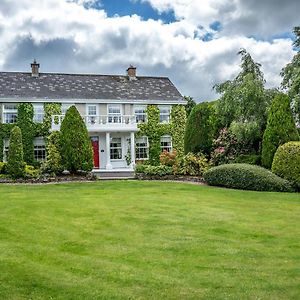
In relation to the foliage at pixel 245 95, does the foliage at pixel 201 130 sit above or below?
below

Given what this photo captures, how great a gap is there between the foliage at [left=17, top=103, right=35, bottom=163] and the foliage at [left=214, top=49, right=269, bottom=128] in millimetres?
15079

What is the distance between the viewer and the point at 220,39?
20.0 meters

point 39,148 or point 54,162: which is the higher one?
point 39,148

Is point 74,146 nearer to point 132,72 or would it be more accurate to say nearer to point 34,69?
point 34,69

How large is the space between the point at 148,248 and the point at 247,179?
40.0 feet

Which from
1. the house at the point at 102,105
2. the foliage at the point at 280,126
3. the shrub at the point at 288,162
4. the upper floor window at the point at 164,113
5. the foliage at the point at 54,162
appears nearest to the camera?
the shrub at the point at 288,162

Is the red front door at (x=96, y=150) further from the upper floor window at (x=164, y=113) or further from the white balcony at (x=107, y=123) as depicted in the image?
the upper floor window at (x=164, y=113)

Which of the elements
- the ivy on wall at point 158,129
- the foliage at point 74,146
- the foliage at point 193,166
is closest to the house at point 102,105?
the ivy on wall at point 158,129

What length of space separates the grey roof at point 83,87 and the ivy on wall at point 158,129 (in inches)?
45.4

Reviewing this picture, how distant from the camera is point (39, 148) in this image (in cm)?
3481

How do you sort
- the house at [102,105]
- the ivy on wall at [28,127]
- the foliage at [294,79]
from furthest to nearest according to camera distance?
the house at [102,105], the ivy on wall at [28,127], the foliage at [294,79]

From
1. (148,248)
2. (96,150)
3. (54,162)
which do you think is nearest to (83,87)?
(96,150)

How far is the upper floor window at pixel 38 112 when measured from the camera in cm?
3456

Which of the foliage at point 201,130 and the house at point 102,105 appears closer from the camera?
the foliage at point 201,130
